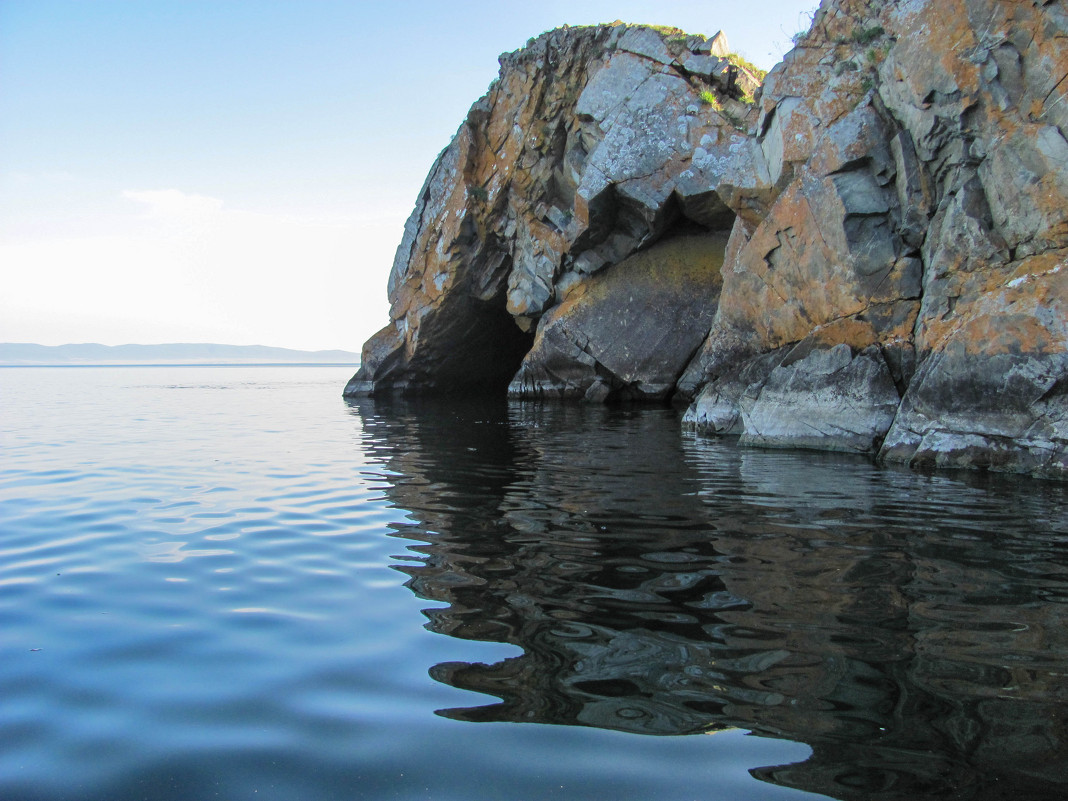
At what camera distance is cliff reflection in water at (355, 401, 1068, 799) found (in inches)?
122

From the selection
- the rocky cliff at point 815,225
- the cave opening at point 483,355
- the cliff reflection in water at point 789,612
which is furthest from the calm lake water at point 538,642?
the cave opening at point 483,355

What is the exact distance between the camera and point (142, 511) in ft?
27.1

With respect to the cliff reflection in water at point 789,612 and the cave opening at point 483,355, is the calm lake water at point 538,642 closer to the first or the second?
the cliff reflection in water at point 789,612

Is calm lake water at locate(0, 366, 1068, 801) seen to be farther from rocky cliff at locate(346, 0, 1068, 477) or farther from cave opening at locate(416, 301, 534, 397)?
cave opening at locate(416, 301, 534, 397)

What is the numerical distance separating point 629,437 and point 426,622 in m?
11.3

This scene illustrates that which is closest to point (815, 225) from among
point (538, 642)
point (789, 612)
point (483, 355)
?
point (789, 612)

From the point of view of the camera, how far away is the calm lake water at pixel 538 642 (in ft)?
9.49

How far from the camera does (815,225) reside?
1430 centimetres

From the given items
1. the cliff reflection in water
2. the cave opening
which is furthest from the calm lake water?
the cave opening

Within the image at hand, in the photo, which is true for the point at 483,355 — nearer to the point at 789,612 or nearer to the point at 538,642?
the point at 789,612

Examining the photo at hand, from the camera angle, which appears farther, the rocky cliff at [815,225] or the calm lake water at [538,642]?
the rocky cliff at [815,225]

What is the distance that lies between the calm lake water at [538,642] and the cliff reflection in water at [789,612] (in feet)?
0.08

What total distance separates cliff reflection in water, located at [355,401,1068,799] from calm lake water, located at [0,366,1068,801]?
0.02 m

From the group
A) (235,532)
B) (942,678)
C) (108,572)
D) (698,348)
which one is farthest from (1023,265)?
(698,348)
